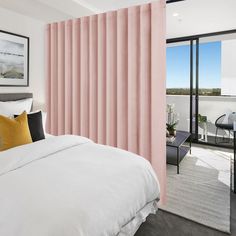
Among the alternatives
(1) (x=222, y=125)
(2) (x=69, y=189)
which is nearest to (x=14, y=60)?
(2) (x=69, y=189)

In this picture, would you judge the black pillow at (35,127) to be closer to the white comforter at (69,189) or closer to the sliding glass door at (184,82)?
the white comforter at (69,189)

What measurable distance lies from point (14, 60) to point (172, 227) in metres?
2.72

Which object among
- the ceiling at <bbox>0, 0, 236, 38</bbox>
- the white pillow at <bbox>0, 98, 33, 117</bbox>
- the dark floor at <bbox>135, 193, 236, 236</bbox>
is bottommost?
the dark floor at <bbox>135, 193, 236, 236</bbox>

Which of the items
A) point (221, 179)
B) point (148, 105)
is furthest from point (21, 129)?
point (221, 179)

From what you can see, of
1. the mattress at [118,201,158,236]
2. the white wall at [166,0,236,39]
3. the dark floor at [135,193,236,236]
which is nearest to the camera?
the mattress at [118,201,158,236]

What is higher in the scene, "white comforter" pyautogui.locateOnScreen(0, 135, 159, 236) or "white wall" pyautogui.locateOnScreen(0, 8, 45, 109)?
"white wall" pyautogui.locateOnScreen(0, 8, 45, 109)

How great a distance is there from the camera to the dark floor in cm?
195

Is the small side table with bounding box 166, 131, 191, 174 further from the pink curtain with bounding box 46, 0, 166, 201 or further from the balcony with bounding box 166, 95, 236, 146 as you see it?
the balcony with bounding box 166, 95, 236, 146

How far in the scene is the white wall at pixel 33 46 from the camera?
111 inches

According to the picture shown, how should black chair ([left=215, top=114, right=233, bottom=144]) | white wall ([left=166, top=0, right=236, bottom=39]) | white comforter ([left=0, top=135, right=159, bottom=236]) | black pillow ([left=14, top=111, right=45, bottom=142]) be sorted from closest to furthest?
white comforter ([left=0, top=135, right=159, bottom=236])
black pillow ([left=14, top=111, right=45, bottom=142])
white wall ([left=166, top=0, right=236, bottom=39])
black chair ([left=215, top=114, right=233, bottom=144])

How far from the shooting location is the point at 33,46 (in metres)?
3.18

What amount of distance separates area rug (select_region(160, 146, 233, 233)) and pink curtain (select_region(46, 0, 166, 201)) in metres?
0.29

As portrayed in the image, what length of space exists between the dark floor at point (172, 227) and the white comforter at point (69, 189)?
0.34 metres

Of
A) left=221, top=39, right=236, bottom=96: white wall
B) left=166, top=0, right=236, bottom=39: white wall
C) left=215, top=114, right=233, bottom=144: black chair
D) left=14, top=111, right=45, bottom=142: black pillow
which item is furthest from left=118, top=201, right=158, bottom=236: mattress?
left=221, top=39, right=236, bottom=96: white wall
